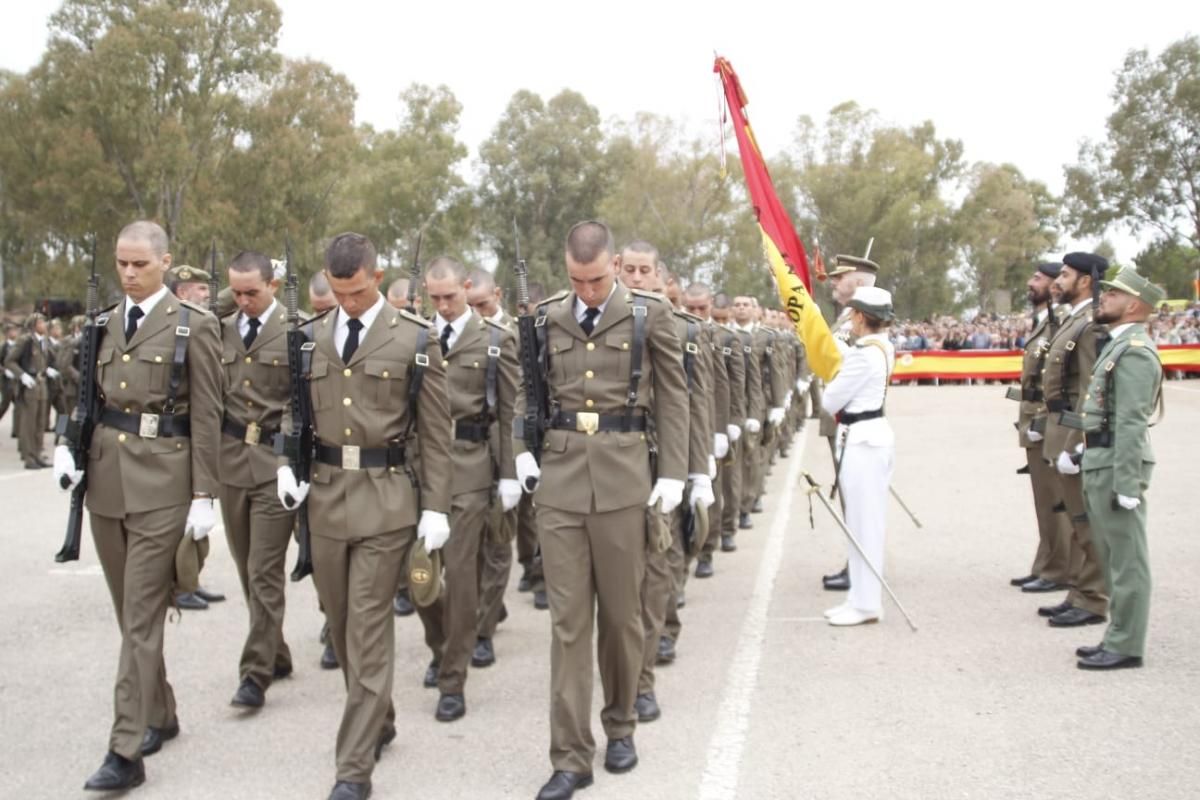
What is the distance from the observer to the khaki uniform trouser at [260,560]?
5754 mm

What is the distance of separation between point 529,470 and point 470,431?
1.17 metres

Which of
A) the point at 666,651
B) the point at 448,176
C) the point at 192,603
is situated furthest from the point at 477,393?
the point at 448,176

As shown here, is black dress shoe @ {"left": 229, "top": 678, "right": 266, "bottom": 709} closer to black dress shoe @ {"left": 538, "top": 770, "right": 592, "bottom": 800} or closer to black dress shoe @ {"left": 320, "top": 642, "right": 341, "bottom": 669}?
black dress shoe @ {"left": 320, "top": 642, "right": 341, "bottom": 669}

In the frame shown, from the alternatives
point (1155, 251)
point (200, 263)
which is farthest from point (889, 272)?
point (200, 263)

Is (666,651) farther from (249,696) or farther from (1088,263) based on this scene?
(1088,263)

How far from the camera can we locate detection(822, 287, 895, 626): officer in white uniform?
7.27 metres

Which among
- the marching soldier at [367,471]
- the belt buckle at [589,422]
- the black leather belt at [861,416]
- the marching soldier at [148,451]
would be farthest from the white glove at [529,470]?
the black leather belt at [861,416]

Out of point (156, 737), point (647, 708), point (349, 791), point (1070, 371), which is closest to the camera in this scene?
point (349, 791)

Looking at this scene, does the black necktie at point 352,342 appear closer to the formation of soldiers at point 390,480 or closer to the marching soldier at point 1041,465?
the formation of soldiers at point 390,480

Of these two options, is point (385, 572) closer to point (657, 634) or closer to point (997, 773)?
point (657, 634)

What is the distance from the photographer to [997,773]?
464 cm

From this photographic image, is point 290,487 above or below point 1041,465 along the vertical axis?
above

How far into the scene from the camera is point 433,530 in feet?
15.3

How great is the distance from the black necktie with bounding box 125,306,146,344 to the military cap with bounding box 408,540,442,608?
5.41 feet
